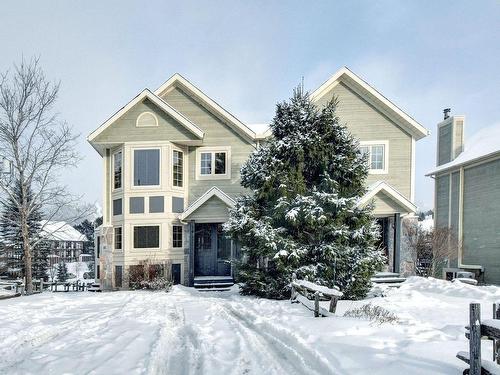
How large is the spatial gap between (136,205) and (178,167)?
3005 mm

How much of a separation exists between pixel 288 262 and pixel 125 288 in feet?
30.5

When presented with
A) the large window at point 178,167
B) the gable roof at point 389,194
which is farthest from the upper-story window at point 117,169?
the gable roof at point 389,194

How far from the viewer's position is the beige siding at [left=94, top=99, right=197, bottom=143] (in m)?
A: 15.2

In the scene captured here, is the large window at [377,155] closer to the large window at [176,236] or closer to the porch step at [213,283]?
the porch step at [213,283]

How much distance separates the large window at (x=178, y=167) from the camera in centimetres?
1569

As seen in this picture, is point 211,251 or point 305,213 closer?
point 305,213

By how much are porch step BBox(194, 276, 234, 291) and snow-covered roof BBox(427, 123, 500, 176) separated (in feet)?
53.0

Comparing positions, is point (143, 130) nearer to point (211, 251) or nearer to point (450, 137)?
point (211, 251)

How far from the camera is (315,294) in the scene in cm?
733

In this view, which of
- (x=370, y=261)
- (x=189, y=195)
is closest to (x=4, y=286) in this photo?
(x=189, y=195)

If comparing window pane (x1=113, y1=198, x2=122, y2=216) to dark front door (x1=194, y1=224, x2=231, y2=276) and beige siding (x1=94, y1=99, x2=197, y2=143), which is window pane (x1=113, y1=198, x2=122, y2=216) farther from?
dark front door (x1=194, y1=224, x2=231, y2=276)

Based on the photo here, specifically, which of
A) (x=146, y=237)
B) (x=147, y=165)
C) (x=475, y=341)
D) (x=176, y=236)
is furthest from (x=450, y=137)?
(x=146, y=237)

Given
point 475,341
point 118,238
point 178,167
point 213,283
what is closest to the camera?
point 475,341

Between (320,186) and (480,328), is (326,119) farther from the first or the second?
(480,328)
